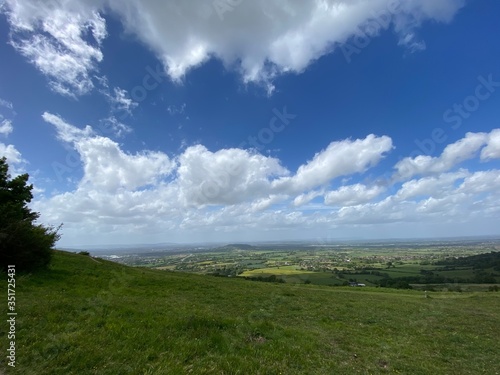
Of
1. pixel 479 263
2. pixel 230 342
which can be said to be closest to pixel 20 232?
pixel 230 342

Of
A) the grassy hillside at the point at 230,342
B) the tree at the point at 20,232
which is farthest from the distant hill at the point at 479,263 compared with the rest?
the tree at the point at 20,232

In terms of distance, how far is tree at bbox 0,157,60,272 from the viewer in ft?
66.2

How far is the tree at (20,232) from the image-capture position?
20.2 m

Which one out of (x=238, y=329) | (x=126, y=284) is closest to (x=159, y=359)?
(x=238, y=329)

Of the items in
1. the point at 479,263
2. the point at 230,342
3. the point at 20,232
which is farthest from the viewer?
the point at 479,263

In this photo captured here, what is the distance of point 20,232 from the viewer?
20.8m

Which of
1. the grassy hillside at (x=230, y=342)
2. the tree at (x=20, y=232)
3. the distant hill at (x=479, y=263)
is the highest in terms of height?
the tree at (x=20, y=232)

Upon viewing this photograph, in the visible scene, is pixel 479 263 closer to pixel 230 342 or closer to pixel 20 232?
pixel 230 342

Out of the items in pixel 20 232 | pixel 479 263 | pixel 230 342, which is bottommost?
pixel 479 263

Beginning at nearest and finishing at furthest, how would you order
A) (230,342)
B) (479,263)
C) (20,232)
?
(230,342), (20,232), (479,263)

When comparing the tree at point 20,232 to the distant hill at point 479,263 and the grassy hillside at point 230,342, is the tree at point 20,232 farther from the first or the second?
the distant hill at point 479,263

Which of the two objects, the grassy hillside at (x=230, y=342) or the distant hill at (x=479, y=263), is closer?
the grassy hillside at (x=230, y=342)

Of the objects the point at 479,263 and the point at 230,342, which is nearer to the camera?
the point at 230,342

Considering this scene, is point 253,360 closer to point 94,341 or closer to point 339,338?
point 94,341
